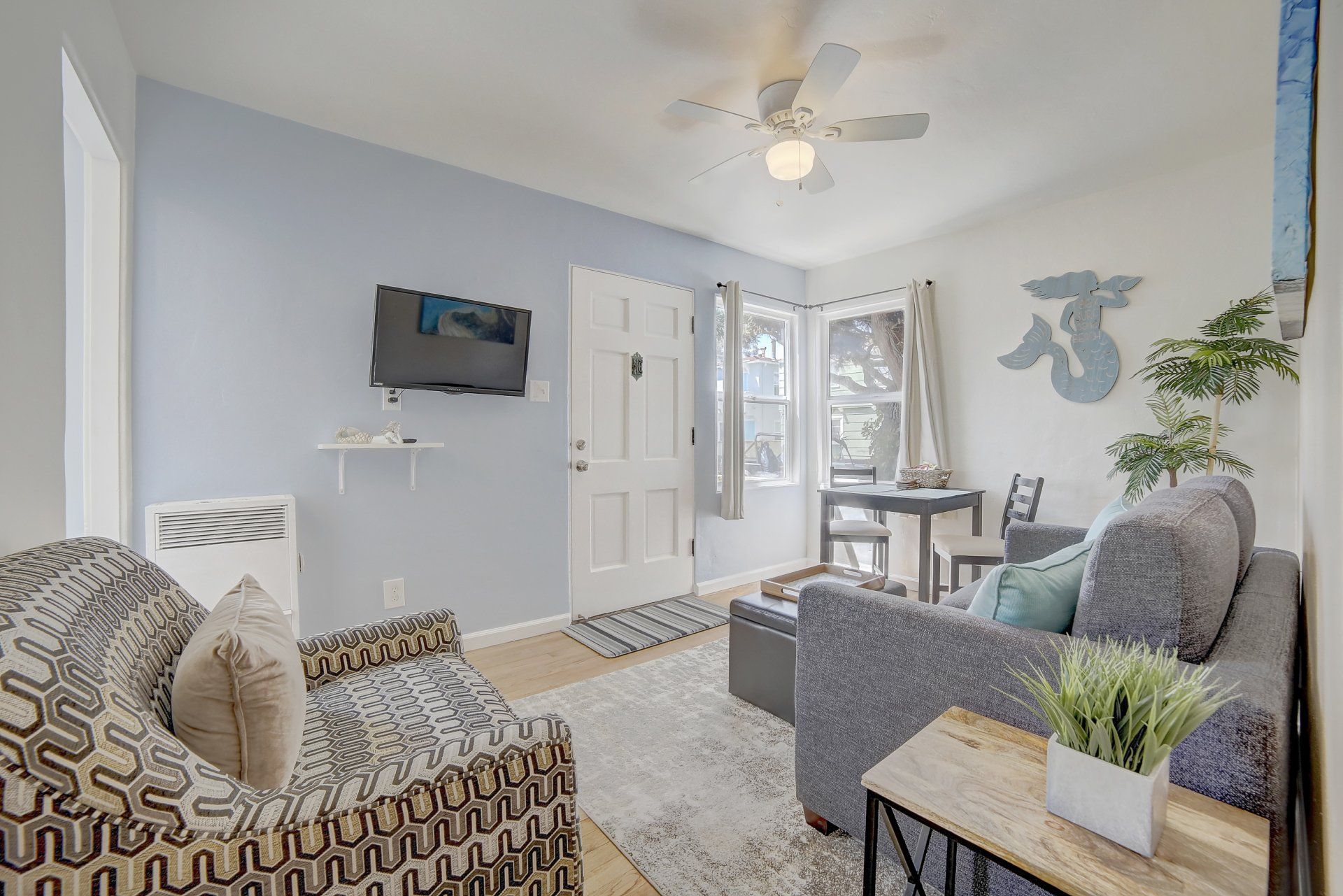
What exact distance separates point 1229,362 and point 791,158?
2.14 m

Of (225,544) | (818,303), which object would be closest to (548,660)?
(225,544)

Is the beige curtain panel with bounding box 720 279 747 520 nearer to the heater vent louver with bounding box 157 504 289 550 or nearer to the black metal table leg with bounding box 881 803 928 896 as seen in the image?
the heater vent louver with bounding box 157 504 289 550

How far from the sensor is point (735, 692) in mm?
2400

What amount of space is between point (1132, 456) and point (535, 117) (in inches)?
128

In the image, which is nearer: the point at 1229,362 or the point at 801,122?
the point at 801,122

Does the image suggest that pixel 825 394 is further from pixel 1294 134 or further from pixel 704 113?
pixel 1294 134

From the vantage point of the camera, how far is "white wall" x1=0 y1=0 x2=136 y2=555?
1120 mm

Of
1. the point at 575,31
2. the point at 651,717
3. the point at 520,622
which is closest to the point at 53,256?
the point at 575,31

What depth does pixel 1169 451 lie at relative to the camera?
2766mm

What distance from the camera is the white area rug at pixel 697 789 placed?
4.72 ft

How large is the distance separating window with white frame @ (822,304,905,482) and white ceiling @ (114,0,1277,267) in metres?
1.35

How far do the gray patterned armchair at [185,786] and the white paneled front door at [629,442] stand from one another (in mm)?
2267

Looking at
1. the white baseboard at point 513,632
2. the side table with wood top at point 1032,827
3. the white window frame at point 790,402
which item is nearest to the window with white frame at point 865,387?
the white window frame at point 790,402

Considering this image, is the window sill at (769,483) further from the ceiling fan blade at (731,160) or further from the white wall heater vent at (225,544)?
the white wall heater vent at (225,544)
